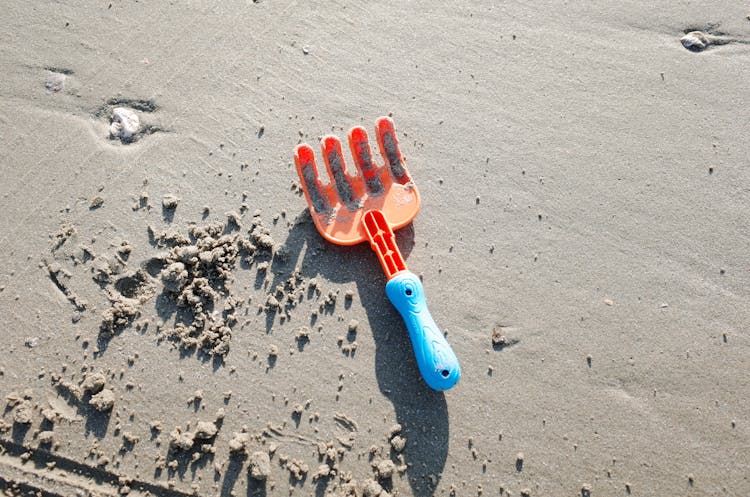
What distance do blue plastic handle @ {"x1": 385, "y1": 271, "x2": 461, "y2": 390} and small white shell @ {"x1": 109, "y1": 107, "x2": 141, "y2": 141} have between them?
4.55ft

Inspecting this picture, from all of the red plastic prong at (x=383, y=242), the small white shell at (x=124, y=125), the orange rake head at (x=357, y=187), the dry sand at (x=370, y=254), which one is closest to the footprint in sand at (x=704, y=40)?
the dry sand at (x=370, y=254)

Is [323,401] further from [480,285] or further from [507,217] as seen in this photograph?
[507,217]

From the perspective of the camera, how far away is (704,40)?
10.1 ft

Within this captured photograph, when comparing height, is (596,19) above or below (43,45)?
above

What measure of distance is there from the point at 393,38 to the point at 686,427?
2162mm

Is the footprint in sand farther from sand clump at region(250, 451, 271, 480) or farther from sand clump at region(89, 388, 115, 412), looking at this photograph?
sand clump at region(89, 388, 115, 412)

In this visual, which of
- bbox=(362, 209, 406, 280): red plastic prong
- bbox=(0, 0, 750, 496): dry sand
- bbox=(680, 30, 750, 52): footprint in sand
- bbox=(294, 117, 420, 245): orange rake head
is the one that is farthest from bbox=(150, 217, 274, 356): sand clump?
bbox=(680, 30, 750, 52): footprint in sand

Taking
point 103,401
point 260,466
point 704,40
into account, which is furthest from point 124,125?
point 704,40

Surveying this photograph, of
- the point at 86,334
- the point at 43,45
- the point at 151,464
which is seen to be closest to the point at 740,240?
the point at 151,464

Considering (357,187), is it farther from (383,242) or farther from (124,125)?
(124,125)

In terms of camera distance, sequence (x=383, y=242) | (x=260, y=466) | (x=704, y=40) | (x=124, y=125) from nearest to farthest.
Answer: (x=260, y=466), (x=383, y=242), (x=124, y=125), (x=704, y=40)

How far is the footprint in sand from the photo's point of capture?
308 centimetres

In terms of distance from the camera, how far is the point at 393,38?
3.10 meters

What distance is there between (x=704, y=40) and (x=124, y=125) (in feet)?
9.16
